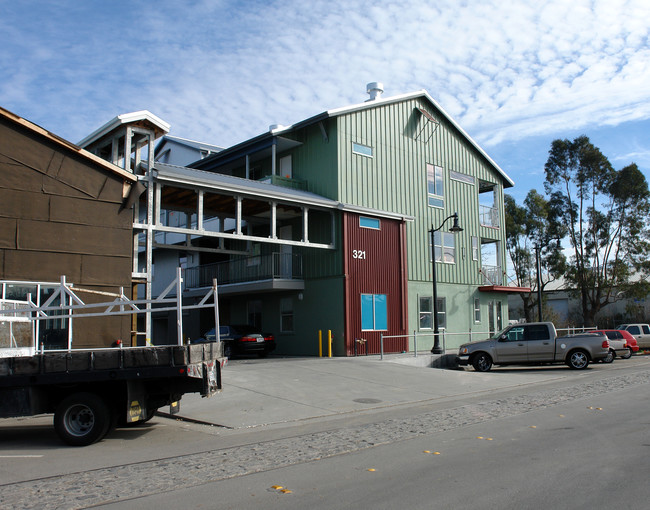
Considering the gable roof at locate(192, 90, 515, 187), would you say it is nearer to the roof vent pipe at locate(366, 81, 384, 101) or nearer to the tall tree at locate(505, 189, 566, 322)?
the roof vent pipe at locate(366, 81, 384, 101)

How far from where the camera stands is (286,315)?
26719 millimetres

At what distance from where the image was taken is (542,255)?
47.0 meters

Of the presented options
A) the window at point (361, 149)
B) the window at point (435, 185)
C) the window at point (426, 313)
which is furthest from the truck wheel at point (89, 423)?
the window at point (435, 185)

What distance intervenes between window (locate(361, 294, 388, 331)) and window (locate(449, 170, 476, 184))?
902cm

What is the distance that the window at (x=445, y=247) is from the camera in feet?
95.8

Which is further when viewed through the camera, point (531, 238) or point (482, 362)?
point (531, 238)

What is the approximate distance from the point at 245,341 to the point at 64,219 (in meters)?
10.9

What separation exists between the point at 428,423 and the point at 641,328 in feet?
84.7

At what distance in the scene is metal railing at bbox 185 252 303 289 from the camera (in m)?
26.0

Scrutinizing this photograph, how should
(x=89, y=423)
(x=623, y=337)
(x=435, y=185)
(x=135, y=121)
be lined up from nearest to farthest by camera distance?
1. (x=89, y=423)
2. (x=135, y=121)
3. (x=623, y=337)
4. (x=435, y=185)

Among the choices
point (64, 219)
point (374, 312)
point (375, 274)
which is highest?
point (64, 219)

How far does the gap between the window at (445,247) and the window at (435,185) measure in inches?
62.2

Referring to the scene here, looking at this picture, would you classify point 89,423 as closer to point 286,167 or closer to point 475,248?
point 286,167

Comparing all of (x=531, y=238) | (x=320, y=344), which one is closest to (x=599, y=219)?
(x=531, y=238)
